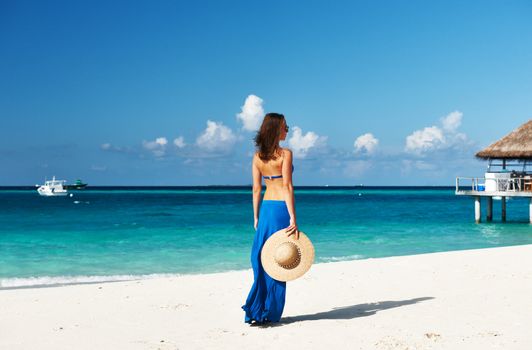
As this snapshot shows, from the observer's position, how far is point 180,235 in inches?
969


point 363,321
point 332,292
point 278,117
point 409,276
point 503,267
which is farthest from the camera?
point 503,267

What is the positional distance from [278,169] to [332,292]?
9.76 ft

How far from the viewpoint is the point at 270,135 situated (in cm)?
528

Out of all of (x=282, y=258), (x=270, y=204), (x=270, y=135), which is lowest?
(x=282, y=258)

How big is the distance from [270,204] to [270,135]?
64 cm

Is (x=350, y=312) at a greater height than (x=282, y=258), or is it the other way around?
(x=282, y=258)

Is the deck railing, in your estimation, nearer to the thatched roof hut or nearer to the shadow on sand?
the thatched roof hut

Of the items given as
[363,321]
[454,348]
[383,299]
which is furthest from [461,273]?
[454,348]

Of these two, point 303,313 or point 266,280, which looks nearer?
point 266,280

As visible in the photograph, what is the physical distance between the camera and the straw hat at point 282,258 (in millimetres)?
5336

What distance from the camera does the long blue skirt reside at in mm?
5414

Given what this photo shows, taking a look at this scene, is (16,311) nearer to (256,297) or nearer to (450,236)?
(256,297)

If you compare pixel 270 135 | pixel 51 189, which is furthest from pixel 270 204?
pixel 51 189

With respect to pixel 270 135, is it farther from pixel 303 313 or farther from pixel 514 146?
pixel 514 146
